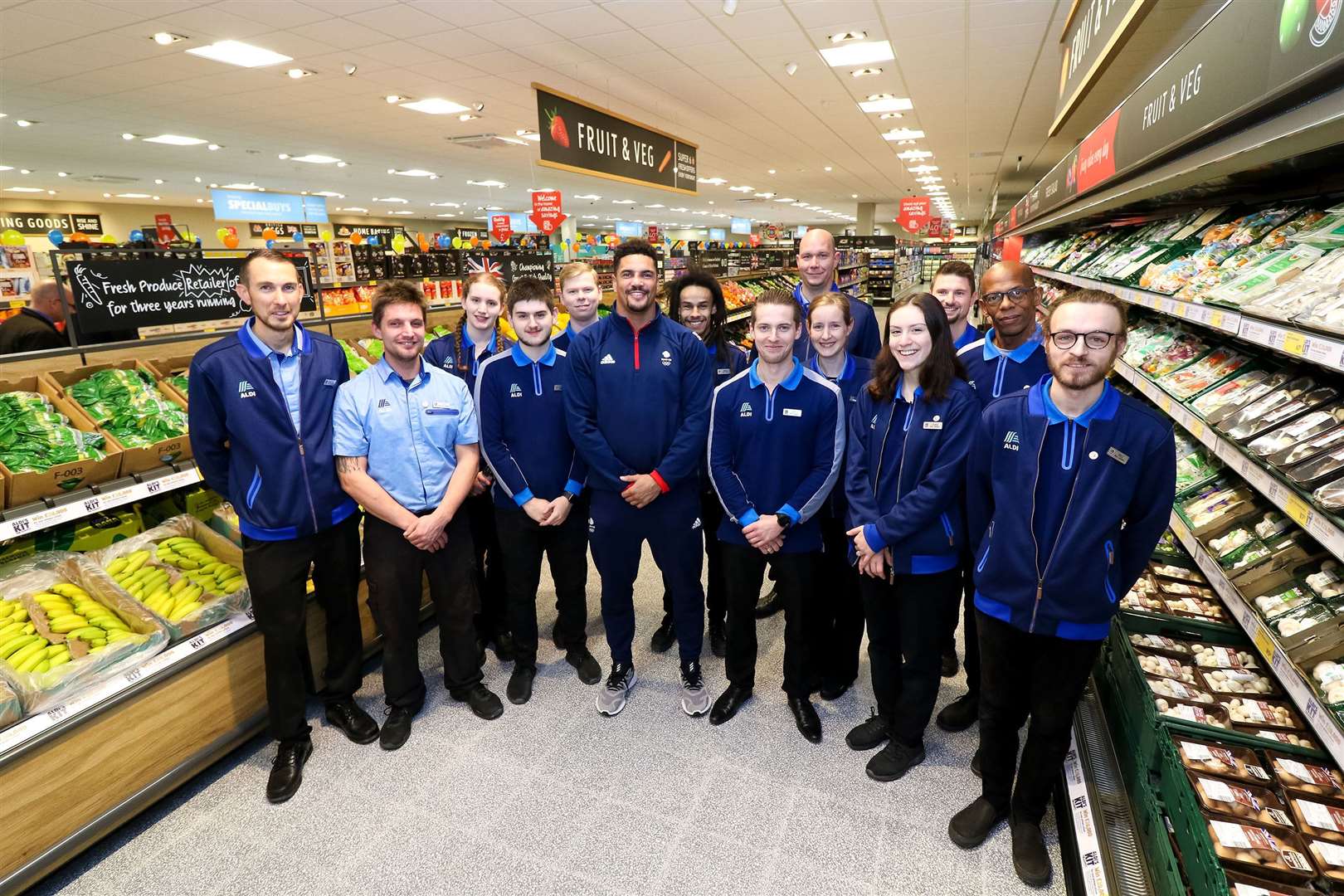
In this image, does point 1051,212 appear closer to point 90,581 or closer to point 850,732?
point 850,732

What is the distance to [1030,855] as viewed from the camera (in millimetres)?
2088

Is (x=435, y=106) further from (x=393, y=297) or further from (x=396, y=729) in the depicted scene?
(x=396, y=729)

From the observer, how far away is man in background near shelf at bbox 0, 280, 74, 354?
11.4ft

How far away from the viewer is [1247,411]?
2.15 m

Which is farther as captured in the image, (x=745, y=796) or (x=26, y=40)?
(x=26, y=40)

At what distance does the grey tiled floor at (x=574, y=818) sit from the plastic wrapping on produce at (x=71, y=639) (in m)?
0.58

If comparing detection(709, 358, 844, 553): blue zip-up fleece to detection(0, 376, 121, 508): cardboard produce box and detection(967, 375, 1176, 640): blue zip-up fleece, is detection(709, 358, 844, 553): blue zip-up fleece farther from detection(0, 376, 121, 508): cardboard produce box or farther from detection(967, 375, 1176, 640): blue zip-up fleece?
detection(0, 376, 121, 508): cardboard produce box

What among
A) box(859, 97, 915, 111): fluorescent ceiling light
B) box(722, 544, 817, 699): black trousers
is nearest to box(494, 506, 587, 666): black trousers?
box(722, 544, 817, 699): black trousers

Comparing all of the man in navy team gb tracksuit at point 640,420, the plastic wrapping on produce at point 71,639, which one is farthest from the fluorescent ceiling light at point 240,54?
the man in navy team gb tracksuit at point 640,420

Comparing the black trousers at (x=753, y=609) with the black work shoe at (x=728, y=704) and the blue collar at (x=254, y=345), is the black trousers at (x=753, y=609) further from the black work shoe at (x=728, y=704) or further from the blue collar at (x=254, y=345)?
the blue collar at (x=254, y=345)

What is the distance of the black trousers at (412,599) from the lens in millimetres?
2660

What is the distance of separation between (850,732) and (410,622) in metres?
1.86

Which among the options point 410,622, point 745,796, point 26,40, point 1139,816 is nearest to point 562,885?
point 745,796

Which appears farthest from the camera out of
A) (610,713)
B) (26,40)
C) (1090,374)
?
(26,40)
